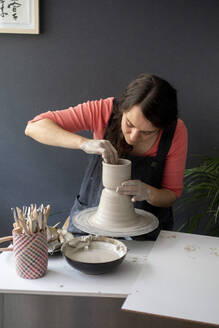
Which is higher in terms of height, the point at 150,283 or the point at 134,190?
the point at 134,190

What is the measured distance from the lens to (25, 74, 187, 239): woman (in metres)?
1.66

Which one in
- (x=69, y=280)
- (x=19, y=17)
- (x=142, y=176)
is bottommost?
(x=69, y=280)

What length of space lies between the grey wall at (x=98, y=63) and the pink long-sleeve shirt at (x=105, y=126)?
58 cm

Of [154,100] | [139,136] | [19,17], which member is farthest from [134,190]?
[19,17]

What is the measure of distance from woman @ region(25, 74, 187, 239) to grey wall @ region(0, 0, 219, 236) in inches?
23.4

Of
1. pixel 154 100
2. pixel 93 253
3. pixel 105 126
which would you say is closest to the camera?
pixel 93 253

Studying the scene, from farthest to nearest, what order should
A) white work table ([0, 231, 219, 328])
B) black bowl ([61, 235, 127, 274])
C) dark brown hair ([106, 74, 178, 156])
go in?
dark brown hair ([106, 74, 178, 156]) < black bowl ([61, 235, 127, 274]) < white work table ([0, 231, 219, 328])

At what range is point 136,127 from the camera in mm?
1686

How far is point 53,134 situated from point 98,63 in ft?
2.71

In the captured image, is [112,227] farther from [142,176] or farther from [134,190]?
[142,176]

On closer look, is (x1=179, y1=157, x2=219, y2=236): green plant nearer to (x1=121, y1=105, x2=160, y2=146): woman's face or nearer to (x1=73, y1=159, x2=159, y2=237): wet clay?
(x1=121, y1=105, x2=160, y2=146): woman's face

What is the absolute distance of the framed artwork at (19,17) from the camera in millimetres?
2393

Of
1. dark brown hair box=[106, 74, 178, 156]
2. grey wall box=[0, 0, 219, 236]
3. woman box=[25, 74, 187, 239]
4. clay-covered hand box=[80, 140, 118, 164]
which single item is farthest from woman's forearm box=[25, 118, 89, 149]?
grey wall box=[0, 0, 219, 236]

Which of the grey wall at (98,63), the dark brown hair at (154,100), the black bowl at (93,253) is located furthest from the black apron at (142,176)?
the grey wall at (98,63)
